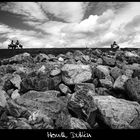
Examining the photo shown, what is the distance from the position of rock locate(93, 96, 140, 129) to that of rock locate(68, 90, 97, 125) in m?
0.17

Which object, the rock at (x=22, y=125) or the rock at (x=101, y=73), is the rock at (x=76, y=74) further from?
the rock at (x=22, y=125)

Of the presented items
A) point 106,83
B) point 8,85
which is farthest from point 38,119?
point 8,85

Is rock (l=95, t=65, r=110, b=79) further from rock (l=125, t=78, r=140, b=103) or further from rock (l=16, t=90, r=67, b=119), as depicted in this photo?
rock (l=16, t=90, r=67, b=119)

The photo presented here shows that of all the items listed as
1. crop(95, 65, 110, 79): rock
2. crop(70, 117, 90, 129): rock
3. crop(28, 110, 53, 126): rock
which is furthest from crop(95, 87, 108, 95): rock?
crop(28, 110, 53, 126): rock

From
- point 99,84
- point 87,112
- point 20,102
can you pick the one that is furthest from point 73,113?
point 99,84

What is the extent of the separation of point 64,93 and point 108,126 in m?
2.07

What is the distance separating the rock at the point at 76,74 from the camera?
5.57m

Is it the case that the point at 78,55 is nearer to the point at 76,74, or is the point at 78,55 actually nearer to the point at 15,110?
the point at 76,74

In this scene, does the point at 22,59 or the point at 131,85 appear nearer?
the point at 131,85

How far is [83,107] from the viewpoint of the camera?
3875mm

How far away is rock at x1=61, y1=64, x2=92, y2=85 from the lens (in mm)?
5574

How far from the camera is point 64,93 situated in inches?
209

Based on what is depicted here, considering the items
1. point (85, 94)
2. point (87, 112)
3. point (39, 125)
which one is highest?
point (85, 94)

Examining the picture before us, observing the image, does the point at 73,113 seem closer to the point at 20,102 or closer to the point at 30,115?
the point at 30,115
